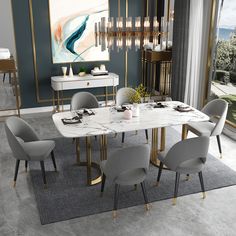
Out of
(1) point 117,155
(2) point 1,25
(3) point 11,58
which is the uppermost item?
(2) point 1,25

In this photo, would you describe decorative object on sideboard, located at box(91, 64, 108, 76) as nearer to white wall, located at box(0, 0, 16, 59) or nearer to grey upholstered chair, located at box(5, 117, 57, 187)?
white wall, located at box(0, 0, 16, 59)

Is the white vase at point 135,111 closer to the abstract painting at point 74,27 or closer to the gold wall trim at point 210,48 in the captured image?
the gold wall trim at point 210,48

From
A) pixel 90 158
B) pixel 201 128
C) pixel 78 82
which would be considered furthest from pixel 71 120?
pixel 78 82

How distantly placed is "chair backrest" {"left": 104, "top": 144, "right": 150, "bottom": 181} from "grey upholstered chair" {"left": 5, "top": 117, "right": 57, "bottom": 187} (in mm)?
940

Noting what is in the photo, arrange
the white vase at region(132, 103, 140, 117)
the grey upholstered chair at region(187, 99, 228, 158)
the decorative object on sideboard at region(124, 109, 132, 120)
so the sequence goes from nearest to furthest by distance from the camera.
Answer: the decorative object on sideboard at region(124, 109, 132, 120)
the white vase at region(132, 103, 140, 117)
the grey upholstered chair at region(187, 99, 228, 158)

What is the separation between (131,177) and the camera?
3.23 m

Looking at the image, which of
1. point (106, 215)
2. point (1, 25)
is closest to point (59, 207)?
point (106, 215)

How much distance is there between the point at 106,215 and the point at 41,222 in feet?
2.10

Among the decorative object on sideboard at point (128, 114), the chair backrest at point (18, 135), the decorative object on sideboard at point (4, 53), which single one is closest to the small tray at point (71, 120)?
the chair backrest at point (18, 135)

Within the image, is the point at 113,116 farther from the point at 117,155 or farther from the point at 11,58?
the point at 11,58

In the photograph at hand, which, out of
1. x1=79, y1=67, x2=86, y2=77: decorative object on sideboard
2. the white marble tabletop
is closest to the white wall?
x1=79, y1=67, x2=86, y2=77: decorative object on sideboard

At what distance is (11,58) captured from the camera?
5.81 meters

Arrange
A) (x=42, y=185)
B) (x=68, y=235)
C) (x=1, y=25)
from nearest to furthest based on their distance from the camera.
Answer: (x=68, y=235) → (x=42, y=185) → (x=1, y=25)

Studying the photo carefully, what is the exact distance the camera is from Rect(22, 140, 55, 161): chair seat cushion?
368cm
